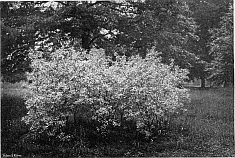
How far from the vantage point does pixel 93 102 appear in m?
6.82

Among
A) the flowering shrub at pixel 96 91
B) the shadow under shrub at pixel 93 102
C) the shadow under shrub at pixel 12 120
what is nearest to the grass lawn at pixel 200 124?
the shadow under shrub at pixel 12 120

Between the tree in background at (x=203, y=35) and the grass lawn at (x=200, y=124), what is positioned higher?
the tree in background at (x=203, y=35)

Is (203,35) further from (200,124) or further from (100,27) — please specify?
(100,27)

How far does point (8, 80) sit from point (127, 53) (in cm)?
238

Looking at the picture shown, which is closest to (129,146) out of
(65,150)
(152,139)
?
(152,139)

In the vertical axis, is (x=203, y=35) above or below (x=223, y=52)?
above

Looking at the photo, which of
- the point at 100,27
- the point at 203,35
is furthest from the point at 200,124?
the point at 100,27

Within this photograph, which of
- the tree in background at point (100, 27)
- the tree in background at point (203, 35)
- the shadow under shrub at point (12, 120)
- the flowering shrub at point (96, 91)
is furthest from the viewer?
the tree in background at point (100, 27)

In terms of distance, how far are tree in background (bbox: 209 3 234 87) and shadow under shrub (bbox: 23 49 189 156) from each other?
68cm

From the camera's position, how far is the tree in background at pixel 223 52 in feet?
23.3

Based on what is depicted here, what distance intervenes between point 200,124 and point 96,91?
2.14 meters

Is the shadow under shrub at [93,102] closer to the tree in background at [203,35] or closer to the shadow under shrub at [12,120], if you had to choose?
the shadow under shrub at [12,120]

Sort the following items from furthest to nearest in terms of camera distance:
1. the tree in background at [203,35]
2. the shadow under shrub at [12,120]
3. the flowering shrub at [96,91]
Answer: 1. the tree in background at [203,35]
2. the shadow under shrub at [12,120]
3. the flowering shrub at [96,91]

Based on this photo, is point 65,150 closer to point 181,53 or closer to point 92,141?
point 92,141
